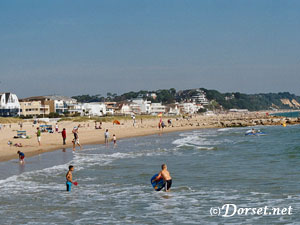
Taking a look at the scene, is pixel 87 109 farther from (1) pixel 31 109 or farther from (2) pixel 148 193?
(2) pixel 148 193

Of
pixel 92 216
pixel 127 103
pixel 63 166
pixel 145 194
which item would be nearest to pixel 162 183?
pixel 145 194

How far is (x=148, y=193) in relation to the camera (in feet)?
44.5

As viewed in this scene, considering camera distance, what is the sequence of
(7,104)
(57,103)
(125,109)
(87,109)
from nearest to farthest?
(7,104) < (57,103) < (87,109) < (125,109)

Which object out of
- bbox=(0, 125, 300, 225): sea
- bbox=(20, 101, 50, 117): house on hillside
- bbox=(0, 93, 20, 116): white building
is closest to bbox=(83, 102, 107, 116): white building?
bbox=(20, 101, 50, 117): house on hillside

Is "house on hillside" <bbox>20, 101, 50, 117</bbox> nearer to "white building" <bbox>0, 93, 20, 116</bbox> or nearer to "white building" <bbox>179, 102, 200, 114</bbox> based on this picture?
"white building" <bbox>0, 93, 20, 116</bbox>

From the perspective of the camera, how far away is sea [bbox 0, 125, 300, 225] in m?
10.6

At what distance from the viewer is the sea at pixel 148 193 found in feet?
34.8

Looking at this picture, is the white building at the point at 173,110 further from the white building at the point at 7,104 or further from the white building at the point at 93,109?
the white building at the point at 7,104

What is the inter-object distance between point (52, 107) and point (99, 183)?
89604 mm

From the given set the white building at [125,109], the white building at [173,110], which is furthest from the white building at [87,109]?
the white building at [173,110]

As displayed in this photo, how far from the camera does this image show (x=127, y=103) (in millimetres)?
147000

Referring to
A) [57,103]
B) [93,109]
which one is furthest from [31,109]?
[93,109]

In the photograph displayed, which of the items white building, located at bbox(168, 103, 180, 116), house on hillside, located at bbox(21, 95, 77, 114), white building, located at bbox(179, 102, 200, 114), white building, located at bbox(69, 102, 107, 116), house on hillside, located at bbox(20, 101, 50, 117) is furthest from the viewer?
white building, located at bbox(179, 102, 200, 114)

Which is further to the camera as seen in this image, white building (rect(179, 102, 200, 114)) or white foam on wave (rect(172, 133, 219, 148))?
white building (rect(179, 102, 200, 114))
